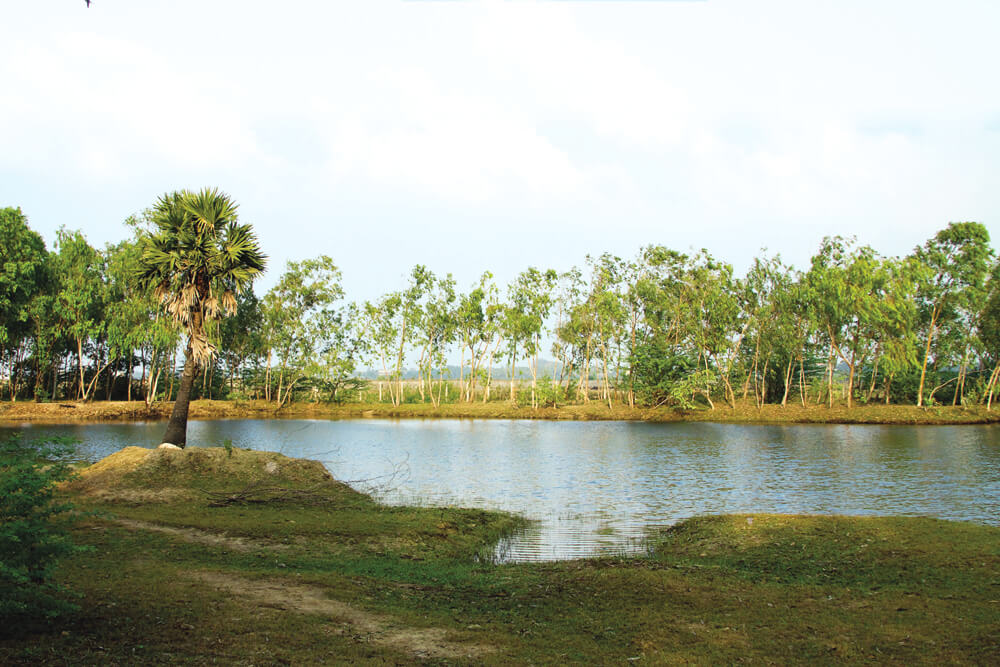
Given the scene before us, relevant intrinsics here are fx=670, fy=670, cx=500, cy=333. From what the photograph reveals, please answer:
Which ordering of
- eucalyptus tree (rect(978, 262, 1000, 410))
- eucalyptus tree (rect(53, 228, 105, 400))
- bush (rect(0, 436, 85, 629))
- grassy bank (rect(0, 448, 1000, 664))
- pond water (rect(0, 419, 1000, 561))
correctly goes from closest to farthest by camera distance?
bush (rect(0, 436, 85, 629)) → grassy bank (rect(0, 448, 1000, 664)) → pond water (rect(0, 419, 1000, 561)) → eucalyptus tree (rect(53, 228, 105, 400)) → eucalyptus tree (rect(978, 262, 1000, 410))

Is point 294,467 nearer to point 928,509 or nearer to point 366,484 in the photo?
point 366,484

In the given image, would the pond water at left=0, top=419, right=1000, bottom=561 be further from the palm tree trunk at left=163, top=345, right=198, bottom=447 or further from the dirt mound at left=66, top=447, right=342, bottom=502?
the palm tree trunk at left=163, top=345, right=198, bottom=447

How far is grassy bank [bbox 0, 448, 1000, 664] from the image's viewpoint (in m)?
7.05

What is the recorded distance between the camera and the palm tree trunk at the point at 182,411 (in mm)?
22531

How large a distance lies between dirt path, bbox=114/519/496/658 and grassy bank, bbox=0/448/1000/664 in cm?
4

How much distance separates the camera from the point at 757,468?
2870 centimetres

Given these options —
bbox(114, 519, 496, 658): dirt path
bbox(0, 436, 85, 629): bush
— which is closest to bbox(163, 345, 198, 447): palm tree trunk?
bbox(114, 519, 496, 658): dirt path

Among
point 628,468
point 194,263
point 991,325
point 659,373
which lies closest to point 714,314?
point 659,373

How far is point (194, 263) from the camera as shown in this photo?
2320cm

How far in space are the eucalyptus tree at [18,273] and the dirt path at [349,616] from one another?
46.4m

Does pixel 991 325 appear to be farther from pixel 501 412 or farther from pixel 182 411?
pixel 182 411

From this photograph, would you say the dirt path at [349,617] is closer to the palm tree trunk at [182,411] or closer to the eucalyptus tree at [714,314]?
the palm tree trunk at [182,411]

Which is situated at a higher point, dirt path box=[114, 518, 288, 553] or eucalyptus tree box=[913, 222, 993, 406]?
eucalyptus tree box=[913, 222, 993, 406]

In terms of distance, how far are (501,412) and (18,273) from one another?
39.5 m
